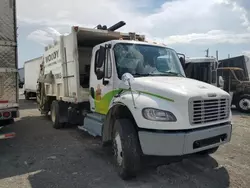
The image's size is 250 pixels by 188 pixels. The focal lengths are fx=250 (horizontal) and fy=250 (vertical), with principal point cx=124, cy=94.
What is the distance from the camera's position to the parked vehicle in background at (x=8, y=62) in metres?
5.93

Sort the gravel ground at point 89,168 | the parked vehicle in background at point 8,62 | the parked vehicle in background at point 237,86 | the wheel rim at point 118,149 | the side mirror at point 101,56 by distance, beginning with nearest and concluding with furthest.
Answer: the gravel ground at point 89,168
the wheel rim at point 118,149
the side mirror at point 101,56
the parked vehicle in background at point 8,62
the parked vehicle in background at point 237,86

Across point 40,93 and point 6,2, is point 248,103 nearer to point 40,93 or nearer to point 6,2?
point 40,93

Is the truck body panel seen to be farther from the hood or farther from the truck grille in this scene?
the truck grille

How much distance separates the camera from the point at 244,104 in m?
13.4

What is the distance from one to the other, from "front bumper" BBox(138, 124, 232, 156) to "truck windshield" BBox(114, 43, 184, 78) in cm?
153

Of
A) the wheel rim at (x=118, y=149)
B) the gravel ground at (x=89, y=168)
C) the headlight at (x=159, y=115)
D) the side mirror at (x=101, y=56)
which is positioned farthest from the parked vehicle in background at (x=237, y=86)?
the headlight at (x=159, y=115)

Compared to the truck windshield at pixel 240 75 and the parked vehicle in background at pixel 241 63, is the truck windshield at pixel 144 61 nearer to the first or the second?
the truck windshield at pixel 240 75

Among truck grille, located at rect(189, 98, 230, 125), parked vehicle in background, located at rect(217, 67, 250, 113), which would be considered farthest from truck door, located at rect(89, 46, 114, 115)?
parked vehicle in background, located at rect(217, 67, 250, 113)

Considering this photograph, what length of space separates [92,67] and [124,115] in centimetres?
182

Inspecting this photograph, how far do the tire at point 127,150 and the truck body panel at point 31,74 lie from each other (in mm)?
13673

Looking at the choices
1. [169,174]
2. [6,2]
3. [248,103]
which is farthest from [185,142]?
[248,103]

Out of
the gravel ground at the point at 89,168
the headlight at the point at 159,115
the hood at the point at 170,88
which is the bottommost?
the gravel ground at the point at 89,168

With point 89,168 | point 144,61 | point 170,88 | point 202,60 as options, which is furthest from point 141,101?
point 202,60

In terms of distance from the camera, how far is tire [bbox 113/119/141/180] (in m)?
4.27
